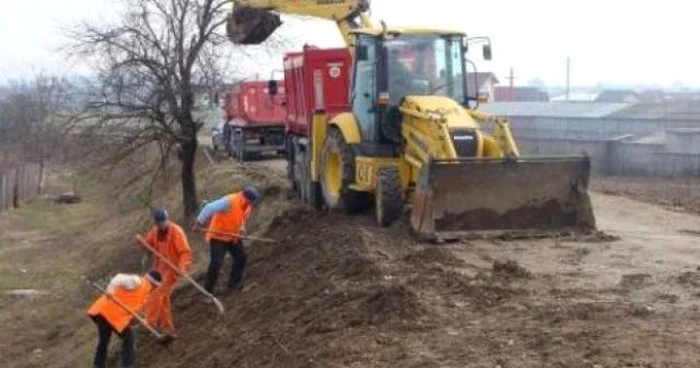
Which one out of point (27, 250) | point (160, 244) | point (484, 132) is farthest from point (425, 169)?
point (27, 250)

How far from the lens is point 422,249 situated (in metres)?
12.4

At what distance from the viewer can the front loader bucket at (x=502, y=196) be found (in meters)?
12.9

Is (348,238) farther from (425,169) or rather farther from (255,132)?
(255,132)

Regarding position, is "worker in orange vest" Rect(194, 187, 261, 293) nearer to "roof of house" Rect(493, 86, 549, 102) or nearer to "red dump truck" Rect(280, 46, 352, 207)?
"red dump truck" Rect(280, 46, 352, 207)

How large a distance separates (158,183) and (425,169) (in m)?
21.8

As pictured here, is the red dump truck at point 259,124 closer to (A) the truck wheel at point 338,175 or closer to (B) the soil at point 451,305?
(A) the truck wheel at point 338,175

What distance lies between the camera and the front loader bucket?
1290cm

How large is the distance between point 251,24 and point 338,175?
511 centimetres

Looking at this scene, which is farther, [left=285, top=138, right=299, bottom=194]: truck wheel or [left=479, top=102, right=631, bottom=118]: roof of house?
[left=479, top=102, right=631, bottom=118]: roof of house

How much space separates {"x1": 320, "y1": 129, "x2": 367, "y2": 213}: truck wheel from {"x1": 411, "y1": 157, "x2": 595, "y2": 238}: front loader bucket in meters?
2.07

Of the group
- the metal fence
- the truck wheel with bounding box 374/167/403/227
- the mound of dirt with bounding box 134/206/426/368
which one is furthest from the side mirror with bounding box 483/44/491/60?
the metal fence

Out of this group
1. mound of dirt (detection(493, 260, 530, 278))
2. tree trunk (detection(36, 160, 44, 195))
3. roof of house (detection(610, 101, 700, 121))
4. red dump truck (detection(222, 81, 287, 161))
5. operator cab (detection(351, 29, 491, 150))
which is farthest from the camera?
tree trunk (detection(36, 160, 44, 195))

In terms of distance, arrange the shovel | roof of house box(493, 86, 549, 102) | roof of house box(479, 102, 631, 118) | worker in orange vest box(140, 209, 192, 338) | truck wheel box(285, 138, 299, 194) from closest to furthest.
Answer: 1. the shovel
2. worker in orange vest box(140, 209, 192, 338)
3. truck wheel box(285, 138, 299, 194)
4. roof of house box(479, 102, 631, 118)
5. roof of house box(493, 86, 549, 102)

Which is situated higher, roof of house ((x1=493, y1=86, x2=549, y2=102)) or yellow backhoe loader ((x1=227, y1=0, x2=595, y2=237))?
yellow backhoe loader ((x1=227, y1=0, x2=595, y2=237))
